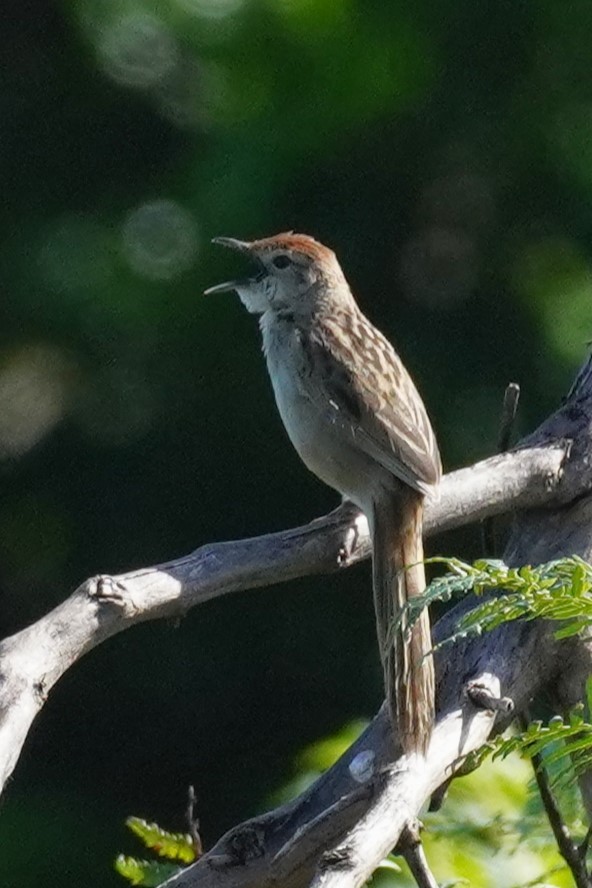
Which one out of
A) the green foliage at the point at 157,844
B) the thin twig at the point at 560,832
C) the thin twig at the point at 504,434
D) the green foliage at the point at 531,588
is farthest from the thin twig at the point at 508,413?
the green foliage at the point at 531,588

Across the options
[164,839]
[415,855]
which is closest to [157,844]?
[164,839]

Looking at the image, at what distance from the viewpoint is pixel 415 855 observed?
1943mm

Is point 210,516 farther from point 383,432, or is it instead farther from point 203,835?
point 383,432

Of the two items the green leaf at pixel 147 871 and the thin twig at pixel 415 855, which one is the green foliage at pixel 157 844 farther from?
the thin twig at pixel 415 855

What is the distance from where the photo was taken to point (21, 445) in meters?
5.43

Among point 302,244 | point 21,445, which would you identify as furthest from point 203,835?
point 302,244

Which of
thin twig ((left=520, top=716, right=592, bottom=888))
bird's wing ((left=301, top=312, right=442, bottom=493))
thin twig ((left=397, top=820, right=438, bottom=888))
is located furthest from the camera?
bird's wing ((left=301, top=312, right=442, bottom=493))

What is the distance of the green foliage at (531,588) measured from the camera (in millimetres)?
1624

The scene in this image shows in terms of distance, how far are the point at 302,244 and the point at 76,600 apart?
1.98m

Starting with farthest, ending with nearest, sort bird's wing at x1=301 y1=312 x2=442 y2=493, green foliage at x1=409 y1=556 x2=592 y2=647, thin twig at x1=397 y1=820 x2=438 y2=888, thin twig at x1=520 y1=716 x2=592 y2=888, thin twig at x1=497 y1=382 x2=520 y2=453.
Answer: bird's wing at x1=301 y1=312 x2=442 y2=493 → thin twig at x1=497 y1=382 x2=520 y2=453 → thin twig at x1=520 y1=716 x2=592 y2=888 → thin twig at x1=397 y1=820 x2=438 y2=888 → green foliage at x1=409 y1=556 x2=592 y2=647

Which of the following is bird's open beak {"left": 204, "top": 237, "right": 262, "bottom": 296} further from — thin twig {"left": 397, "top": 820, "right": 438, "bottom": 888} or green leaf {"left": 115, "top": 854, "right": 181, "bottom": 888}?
thin twig {"left": 397, "top": 820, "right": 438, "bottom": 888}

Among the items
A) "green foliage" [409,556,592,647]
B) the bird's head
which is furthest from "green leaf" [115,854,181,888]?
the bird's head

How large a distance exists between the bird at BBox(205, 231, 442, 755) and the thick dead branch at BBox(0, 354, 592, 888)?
0.22ft

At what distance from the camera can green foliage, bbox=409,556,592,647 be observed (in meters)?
1.62
